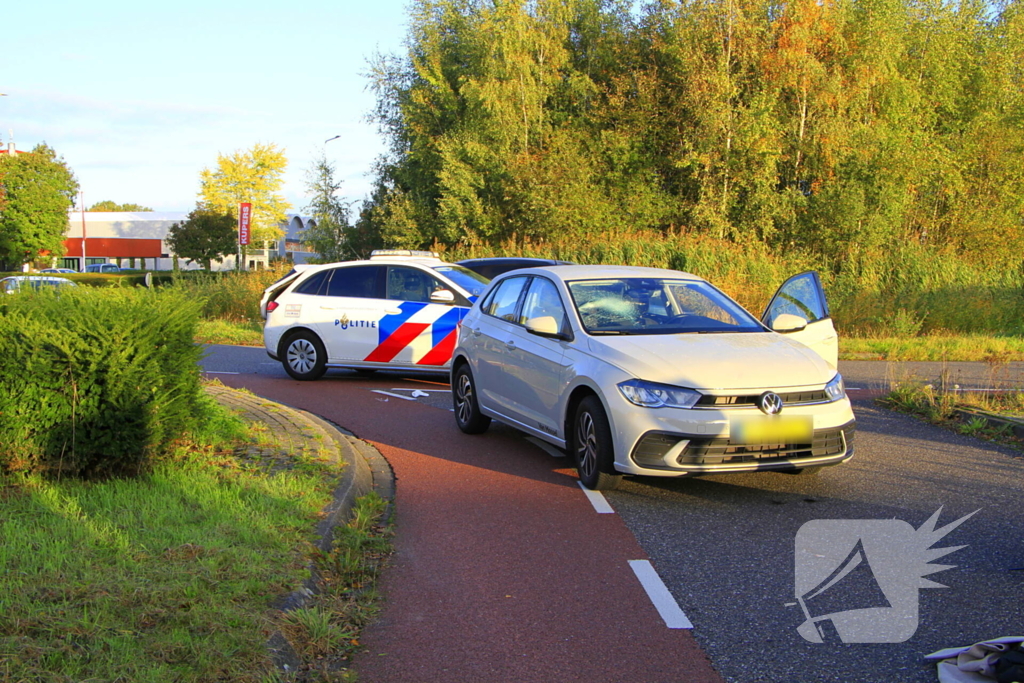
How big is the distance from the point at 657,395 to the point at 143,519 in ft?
10.8

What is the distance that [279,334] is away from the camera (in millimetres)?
13391

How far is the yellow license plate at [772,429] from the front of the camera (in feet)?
20.5

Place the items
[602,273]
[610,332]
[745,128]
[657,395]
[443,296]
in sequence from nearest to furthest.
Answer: [657,395] < [610,332] < [602,273] < [443,296] < [745,128]

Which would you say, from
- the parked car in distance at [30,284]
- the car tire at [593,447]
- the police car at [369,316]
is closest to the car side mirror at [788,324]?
the car tire at [593,447]

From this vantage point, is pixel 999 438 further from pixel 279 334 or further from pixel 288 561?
pixel 279 334

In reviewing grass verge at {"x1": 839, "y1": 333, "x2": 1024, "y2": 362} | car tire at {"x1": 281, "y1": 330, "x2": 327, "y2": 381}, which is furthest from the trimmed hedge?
grass verge at {"x1": 839, "y1": 333, "x2": 1024, "y2": 362}

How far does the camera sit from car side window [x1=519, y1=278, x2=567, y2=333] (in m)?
7.73

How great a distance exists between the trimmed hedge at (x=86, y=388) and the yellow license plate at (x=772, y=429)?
12.9ft

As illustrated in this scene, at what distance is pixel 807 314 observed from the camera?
8.89 metres

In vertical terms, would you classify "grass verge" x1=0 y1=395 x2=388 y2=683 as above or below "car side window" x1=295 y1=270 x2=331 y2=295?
below

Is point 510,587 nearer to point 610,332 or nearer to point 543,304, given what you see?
point 610,332

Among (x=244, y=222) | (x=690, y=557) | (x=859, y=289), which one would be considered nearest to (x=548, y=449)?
(x=690, y=557)

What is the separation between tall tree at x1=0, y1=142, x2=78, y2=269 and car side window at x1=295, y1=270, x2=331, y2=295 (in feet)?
193

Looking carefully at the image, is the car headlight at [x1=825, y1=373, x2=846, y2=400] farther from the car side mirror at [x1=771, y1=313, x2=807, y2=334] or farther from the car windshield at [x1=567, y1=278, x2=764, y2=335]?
the car side mirror at [x1=771, y1=313, x2=807, y2=334]
